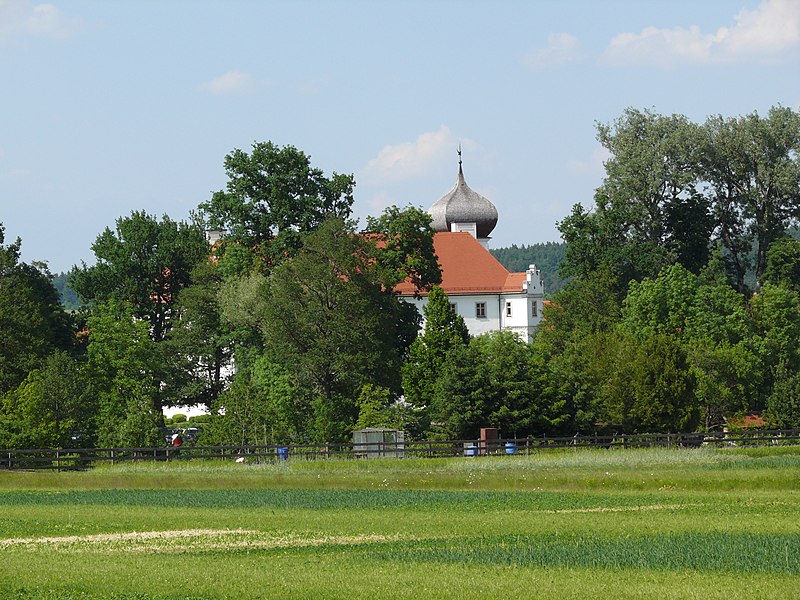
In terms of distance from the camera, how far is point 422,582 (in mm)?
22016

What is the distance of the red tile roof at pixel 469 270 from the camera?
386ft

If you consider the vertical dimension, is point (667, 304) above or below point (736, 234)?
below

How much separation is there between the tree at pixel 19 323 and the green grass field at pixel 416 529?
21.2m

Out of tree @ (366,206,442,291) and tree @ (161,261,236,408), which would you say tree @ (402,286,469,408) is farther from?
tree @ (161,261,236,408)

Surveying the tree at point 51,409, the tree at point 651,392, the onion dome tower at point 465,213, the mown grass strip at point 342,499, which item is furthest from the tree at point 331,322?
the onion dome tower at point 465,213

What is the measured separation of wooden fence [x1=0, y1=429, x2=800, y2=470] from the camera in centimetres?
6028

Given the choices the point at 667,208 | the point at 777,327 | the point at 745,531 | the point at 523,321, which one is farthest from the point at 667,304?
the point at 745,531

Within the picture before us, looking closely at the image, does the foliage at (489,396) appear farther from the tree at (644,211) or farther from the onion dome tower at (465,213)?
the onion dome tower at (465,213)

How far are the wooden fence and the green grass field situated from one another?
2.22 meters

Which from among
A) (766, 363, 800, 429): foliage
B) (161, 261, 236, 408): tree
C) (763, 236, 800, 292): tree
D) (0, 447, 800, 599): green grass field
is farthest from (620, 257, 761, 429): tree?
(161, 261, 236, 408): tree

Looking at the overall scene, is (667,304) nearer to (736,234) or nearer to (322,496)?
(736,234)

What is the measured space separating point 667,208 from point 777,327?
49.0 ft

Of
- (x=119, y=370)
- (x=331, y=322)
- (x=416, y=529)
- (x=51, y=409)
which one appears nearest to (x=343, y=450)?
(x=331, y=322)

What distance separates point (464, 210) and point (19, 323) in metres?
59.1
